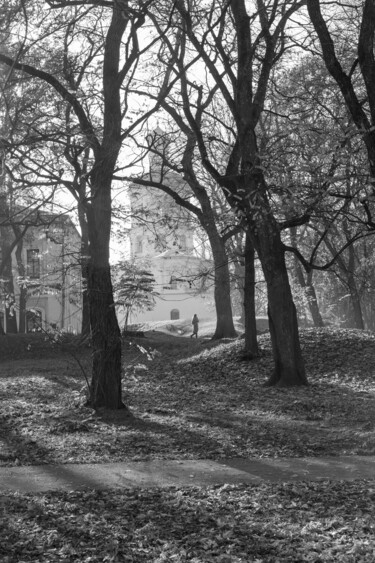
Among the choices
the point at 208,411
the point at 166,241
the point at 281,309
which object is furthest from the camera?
the point at 166,241

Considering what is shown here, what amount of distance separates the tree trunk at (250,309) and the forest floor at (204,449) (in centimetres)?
Answer: 41

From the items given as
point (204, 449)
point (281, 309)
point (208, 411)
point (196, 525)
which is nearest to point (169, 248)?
point (281, 309)

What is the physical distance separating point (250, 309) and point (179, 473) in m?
12.5

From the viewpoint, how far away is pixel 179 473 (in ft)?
26.6

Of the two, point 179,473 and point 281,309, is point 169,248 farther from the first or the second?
point 179,473

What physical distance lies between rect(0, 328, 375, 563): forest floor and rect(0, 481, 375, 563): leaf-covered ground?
14 mm

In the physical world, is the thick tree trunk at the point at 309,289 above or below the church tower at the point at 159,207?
below

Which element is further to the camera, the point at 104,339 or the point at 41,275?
the point at 41,275

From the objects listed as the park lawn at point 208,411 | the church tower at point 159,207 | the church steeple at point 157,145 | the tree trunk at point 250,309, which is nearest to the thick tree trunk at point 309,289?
the church tower at point 159,207

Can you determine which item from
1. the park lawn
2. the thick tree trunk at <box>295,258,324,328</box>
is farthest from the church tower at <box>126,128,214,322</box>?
the thick tree trunk at <box>295,258,324,328</box>

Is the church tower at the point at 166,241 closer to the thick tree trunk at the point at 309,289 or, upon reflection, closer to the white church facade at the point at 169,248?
the white church facade at the point at 169,248

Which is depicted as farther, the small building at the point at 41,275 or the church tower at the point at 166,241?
the church tower at the point at 166,241

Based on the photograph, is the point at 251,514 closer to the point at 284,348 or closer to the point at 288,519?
the point at 288,519

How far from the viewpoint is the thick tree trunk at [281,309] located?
52.2ft
